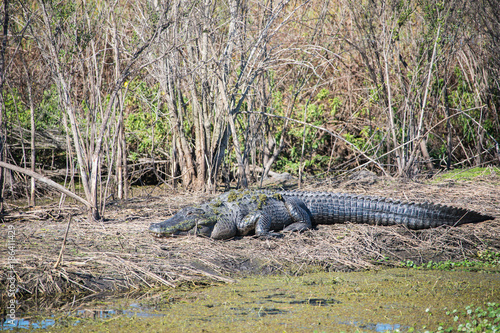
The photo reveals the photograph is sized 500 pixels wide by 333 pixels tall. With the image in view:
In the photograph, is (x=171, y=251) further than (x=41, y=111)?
No

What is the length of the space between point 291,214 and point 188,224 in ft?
4.00

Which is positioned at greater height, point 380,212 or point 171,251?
point 380,212

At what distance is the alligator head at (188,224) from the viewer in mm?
4316

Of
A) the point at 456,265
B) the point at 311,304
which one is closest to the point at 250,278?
the point at 311,304

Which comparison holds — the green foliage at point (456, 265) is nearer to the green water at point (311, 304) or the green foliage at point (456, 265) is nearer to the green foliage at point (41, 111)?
the green water at point (311, 304)

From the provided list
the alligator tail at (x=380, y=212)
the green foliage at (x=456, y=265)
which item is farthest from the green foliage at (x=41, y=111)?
the green foliage at (x=456, y=265)

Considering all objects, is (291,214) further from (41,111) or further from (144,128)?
(41,111)

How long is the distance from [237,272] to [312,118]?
19.0 feet

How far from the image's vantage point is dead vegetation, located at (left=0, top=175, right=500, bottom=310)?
3402 mm

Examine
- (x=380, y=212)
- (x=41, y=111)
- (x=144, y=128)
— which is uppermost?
(x=41, y=111)

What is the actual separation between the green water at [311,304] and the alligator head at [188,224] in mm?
1009

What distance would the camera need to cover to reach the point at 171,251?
4.02 metres

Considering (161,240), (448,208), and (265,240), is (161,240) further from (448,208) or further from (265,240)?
(448,208)

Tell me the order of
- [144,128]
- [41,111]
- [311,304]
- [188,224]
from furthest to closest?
[144,128] → [41,111] → [188,224] → [311,304]
